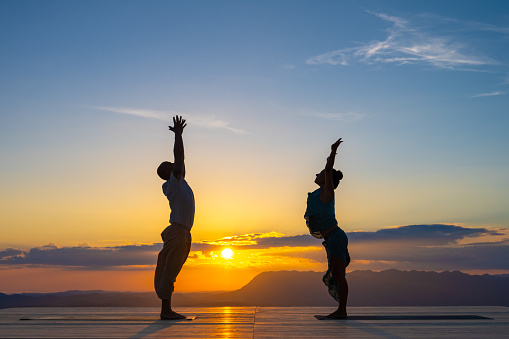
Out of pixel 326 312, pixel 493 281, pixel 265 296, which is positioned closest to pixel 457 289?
pixel 493 281

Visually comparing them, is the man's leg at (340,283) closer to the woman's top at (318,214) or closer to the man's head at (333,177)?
the woman's top at (318,214)

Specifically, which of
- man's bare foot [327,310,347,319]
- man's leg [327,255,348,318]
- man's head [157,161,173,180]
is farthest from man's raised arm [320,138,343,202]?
man's head [157,161,173,180]

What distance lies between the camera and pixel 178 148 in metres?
7.07

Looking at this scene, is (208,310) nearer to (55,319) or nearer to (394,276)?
(55,319)

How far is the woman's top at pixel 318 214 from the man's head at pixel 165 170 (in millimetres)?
2190

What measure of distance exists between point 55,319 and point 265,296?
305 feet

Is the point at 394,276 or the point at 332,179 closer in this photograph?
the point at 332,179

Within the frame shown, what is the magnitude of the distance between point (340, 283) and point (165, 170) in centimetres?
310

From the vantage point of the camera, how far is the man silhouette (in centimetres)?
732

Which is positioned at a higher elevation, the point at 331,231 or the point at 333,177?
the point at 333,177

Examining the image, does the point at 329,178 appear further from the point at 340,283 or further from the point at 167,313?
the point at 167,313

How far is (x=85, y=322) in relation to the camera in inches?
278

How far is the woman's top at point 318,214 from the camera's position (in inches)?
306

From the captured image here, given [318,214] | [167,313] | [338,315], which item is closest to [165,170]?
[167,313]
